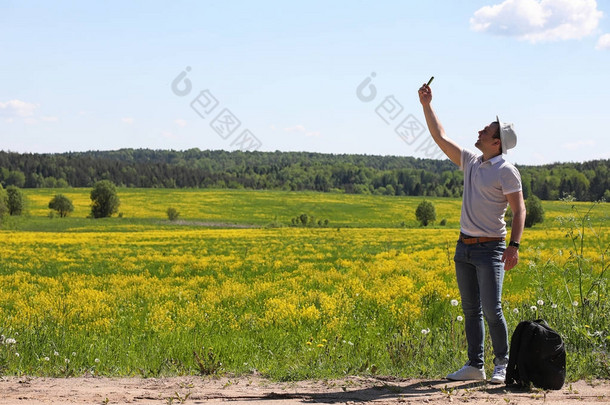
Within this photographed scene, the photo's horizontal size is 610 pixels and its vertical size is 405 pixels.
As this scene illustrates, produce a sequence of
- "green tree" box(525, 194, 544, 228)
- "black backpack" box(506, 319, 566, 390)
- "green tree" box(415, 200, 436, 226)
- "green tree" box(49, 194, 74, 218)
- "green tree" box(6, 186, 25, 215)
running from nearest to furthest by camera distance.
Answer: "black backpack" box(506, 319, 566, 390) < "green tree" box(525, 194, 544, 228) < "green tree" box(415, 200, 436, 226) < "green tree" box(6, 186, 25, 215) < "green tree" box(49, 194, 74, 218)

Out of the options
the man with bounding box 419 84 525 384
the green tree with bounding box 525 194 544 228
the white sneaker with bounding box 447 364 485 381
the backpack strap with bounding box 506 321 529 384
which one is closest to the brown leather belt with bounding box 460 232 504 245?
the man with bounding box 419 84 525 384

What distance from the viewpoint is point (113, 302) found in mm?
11125

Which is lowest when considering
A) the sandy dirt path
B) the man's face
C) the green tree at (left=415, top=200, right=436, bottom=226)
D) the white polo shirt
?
the green tree at (left=415, top=200, right=436, bottom=226)

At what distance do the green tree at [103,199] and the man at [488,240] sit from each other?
3056 inches

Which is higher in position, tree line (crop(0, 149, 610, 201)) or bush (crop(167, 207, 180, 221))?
tree line (crop(0, 149, 610, 201))

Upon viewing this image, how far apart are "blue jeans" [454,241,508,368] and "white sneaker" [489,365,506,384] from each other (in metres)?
0.05

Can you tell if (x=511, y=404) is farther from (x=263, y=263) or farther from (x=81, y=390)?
(x=263, y=263)

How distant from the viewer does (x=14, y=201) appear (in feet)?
244

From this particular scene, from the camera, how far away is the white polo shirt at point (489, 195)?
16.5 feet

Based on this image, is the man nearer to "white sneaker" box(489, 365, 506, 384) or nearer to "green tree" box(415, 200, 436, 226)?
"white sneaker" box(489, 365, 506, 384)

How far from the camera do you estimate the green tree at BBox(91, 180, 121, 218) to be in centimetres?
7812

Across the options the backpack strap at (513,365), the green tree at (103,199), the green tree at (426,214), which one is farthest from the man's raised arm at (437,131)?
the green tree at (103,199)

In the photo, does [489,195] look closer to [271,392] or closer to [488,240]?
[488,240]

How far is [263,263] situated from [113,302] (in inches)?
390
